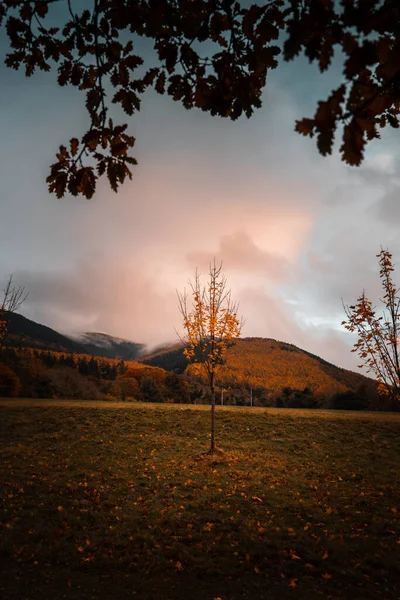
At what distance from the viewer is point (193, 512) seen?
7035 millimetres

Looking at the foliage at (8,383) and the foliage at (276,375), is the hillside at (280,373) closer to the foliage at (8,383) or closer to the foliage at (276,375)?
the foliage at (276,375)

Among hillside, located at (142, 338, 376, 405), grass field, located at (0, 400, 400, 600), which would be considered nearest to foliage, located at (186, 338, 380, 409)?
hillside, located at (142, 338, 376, 405)

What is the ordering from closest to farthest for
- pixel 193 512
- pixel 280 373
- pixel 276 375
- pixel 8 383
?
pixel 193 512, pixel 8 383, pixel 276 375, pixel 280 373

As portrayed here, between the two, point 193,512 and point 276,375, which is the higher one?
point 276,375

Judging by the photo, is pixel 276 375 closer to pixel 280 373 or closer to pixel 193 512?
pixel 280 373

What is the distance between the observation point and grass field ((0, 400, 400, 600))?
15.1ft

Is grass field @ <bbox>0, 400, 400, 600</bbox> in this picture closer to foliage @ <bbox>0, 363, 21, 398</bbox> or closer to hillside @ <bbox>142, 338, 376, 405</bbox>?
foliage @ <bbox>0, 363, 21, 398</bbox>

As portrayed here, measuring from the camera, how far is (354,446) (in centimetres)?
1266

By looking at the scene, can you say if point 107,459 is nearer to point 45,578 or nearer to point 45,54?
point 45,578

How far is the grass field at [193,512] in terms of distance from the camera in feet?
15.1

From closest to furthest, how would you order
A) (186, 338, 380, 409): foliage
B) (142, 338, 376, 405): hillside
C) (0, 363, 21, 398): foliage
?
(0, 363, 21, 398): foliage
(186, 338, 380, 409): foliage
(142, 338, 376, 405): hillside

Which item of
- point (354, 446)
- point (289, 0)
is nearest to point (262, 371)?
point (354, 446)

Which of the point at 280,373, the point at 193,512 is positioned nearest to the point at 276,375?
the point at 280,373

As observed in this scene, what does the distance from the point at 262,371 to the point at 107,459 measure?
52012 mm
